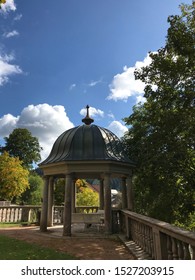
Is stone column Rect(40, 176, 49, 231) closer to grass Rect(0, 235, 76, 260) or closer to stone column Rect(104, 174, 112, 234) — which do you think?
stone column Rect(104, 174, 112, 234)

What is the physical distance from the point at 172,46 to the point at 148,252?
414 inches

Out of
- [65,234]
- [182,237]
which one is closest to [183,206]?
[65,234]

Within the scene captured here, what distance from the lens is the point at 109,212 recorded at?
40.7 ft

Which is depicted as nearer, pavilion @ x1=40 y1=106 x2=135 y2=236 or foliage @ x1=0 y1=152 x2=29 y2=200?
pavilion @ x1=40 y1=106 x2=135 y2=236

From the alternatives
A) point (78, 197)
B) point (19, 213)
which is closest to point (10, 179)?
point (78, 197)

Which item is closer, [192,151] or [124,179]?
[192,151]

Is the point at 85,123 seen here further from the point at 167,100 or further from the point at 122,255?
the point at 122,255

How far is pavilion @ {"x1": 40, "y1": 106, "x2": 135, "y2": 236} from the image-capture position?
12539 millimetres

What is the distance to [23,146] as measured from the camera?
5153 cm

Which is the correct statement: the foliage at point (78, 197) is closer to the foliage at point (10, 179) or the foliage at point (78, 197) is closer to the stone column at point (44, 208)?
the foliage at point (10, 179)

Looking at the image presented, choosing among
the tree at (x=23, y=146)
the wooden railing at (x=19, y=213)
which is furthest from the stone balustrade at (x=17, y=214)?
the tree at (x=23, y=146)

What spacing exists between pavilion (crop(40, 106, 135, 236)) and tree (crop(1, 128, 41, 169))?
37599 millimetres

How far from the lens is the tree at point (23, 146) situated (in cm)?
5119

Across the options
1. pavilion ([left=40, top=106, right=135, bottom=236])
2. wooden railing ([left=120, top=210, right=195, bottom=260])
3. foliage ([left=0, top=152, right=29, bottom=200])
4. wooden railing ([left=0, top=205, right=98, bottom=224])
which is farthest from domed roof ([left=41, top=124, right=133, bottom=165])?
foliage ([left=0, top=152, right=29, bottom=200])
